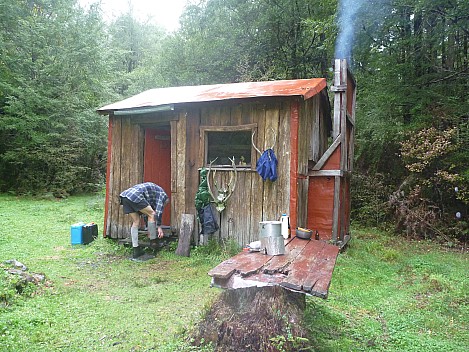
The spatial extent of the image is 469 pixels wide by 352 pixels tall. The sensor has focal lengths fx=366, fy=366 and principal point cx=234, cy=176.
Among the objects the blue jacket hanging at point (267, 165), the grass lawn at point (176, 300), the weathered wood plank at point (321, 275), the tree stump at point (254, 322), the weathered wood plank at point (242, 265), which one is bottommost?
the grass lawn at point (176, 300)

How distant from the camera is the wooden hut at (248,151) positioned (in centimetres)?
648

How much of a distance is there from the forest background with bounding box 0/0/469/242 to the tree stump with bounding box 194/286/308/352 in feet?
23.5

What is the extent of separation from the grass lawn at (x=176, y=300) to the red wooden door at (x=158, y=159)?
1.72m

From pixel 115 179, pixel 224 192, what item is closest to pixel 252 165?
pixel 224 192

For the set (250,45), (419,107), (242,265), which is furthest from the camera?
(250,45)

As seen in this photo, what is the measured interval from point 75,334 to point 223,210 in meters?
3.72

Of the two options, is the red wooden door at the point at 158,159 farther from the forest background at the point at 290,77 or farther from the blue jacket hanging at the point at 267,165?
the forest background at the point at 290,77

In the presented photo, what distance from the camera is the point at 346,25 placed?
33.3ft

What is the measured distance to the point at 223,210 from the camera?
7000mm

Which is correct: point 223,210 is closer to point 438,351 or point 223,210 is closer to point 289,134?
point 289,134

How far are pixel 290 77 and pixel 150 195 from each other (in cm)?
957

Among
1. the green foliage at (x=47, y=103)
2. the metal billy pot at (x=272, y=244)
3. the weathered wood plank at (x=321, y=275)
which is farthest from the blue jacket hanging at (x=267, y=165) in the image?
the green foliage at (x=47, y=103)

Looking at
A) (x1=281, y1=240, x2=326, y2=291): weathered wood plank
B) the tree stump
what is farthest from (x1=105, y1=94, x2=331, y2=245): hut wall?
the tree stump

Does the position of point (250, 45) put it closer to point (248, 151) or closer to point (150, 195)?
point (248, 151)
